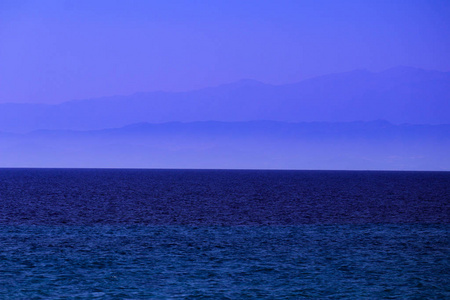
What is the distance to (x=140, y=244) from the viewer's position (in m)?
37.7

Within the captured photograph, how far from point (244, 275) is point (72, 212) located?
3953cm

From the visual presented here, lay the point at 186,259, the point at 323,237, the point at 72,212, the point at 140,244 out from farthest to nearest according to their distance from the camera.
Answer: the point at 72,212 → the point at 323,237 → the point at 140,244 → the point at 186,259

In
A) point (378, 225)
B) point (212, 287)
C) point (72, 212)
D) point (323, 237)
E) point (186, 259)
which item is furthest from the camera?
point (72, 212)

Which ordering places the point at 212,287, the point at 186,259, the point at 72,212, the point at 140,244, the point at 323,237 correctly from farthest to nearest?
the point at 72,212 < the point at 323,237 < the point at 140,244 < the point at 186,259 < the point at 212,287

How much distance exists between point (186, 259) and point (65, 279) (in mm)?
7374

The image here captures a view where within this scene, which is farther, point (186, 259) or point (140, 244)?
point (140, 244)

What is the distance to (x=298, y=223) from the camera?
52.7 m

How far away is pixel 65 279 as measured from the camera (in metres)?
26.5

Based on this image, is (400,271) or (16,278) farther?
(400,271)

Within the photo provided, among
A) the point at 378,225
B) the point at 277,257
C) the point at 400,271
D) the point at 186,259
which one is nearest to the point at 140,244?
the point at 186,259

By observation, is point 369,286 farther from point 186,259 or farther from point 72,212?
point 72,212

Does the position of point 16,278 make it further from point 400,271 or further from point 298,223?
point 298,223

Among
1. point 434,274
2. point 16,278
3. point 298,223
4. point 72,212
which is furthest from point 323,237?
point 72,212

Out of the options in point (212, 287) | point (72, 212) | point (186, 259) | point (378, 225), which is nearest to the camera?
point (212, 287)
